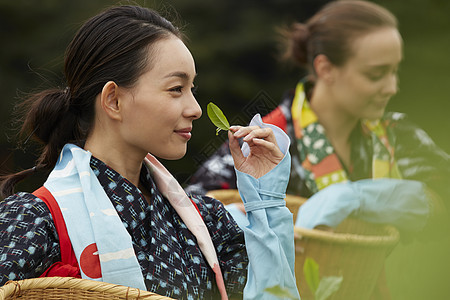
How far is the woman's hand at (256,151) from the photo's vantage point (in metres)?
1.33

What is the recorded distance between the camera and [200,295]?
1.30m

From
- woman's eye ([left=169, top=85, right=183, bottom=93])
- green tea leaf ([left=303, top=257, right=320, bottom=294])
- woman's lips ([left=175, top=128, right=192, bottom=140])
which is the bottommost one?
woman's lips ([left=175, top=128, right=192, bottom=140])

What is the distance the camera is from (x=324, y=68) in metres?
2.62

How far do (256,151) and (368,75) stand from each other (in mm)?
847

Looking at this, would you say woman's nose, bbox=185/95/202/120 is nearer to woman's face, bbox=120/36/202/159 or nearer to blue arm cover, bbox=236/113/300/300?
woman's face, bbox=120/36/202/159

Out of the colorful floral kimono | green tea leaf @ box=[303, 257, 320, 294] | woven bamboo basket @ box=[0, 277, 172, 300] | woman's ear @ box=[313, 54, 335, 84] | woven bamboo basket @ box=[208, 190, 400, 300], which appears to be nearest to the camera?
green tea leaf @ box=[303, 257, 320, 294]

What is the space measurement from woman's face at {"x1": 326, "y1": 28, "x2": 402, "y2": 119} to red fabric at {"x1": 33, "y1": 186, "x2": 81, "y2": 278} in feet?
2.80

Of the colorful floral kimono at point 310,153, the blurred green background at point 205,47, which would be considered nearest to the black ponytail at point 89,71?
the colorful floral kimono at point 310,153

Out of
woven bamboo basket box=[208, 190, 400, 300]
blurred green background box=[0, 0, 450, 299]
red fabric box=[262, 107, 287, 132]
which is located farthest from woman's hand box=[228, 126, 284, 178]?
blurred green background box=[0, 0, 450, 299]

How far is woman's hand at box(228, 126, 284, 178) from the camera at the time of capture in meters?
1.33

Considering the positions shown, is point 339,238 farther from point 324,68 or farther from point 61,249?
point 324,68

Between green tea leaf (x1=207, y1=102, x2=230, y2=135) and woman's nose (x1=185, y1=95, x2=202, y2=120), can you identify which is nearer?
green tea leaf (x1=207, y1=102, x2=230, y2=135)

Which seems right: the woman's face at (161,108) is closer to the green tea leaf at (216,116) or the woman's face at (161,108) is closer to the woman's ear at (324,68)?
the green tea leaf at (216,116)

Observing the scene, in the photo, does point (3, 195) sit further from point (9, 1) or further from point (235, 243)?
point (9, 1)
